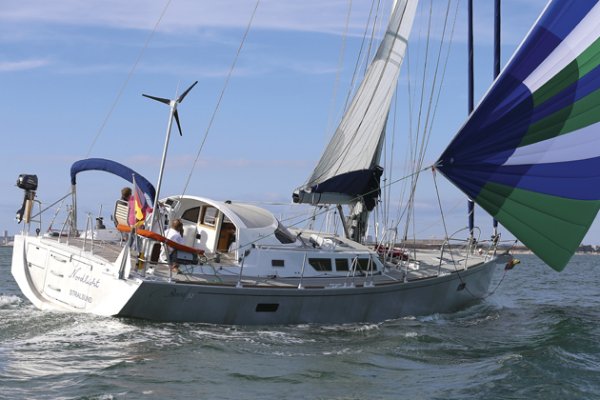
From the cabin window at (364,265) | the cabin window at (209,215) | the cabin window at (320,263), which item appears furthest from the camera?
the cabin window at (364,265)

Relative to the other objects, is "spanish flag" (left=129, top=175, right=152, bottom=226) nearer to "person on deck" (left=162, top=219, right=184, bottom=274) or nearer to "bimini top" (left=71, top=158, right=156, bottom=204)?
"person on deck" (left=162, top=219, right=184, bottom=274)

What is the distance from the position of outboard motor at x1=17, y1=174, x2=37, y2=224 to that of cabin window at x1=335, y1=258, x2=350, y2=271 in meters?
6.89

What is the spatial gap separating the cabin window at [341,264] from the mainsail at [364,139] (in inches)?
81.3

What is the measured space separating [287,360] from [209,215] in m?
5.80

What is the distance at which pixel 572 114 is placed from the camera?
696 inches

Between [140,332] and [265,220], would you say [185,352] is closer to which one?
[140,332]

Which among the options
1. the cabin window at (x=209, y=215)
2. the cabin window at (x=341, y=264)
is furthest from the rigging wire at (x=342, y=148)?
the cabin window at (x=209, y=215)

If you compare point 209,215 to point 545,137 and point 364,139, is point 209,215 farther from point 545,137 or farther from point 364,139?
point 545,137

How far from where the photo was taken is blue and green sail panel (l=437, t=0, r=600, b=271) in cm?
1744

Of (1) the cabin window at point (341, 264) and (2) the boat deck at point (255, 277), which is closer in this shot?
(2) the boat deck at point (255, 277)

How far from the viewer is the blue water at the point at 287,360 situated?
11.5 meters

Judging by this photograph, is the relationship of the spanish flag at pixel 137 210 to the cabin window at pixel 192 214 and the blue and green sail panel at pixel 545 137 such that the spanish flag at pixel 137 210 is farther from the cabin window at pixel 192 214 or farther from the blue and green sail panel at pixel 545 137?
the blue and green sail panel at pixel 545 137

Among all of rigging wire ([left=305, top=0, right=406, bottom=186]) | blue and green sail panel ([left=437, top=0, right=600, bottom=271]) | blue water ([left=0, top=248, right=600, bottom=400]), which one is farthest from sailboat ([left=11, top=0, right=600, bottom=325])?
blue water ([left=0, top=248, right=600, bottom=400])

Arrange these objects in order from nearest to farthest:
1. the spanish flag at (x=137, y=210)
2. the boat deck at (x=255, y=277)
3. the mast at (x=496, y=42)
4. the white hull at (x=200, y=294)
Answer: the white hull at (x=200, y=294)
the boat deck at (x=255, y=277)
the spanish flag at (x=137, y=210)
the mast at (x=496, y=42)
